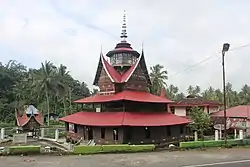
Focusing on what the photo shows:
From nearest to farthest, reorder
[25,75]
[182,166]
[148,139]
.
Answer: [182,166] < [148,139] < [25,75]

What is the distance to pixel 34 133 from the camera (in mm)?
36500

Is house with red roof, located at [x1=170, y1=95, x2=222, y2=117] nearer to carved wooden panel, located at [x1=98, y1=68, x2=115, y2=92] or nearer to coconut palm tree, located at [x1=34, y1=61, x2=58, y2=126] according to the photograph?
carved wooden panel, located at [x1=98, y1=68, x2=115, y2=92]

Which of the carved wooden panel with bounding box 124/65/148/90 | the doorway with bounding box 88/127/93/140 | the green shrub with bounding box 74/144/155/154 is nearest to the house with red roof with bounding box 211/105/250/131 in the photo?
the carved wooden panel with bounding box 124/65/148/90

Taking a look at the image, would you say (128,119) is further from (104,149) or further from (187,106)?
(187,106)

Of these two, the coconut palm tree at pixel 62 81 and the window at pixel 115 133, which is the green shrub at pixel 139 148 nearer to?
the window at pixel 115 133

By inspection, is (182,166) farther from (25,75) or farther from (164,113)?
(25,75)

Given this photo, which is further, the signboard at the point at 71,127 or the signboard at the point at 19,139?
the signboard at the point at 71,127

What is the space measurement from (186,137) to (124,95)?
803cm

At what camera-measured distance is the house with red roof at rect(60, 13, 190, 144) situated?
24.8m

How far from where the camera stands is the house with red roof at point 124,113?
24828 mm

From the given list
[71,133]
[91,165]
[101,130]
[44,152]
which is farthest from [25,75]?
[91,165]

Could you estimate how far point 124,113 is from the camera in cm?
2561

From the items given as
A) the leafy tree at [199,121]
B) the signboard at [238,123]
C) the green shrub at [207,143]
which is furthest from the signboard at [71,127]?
the signboard at [238,123]

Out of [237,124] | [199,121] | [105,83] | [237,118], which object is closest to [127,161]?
[105,83]
